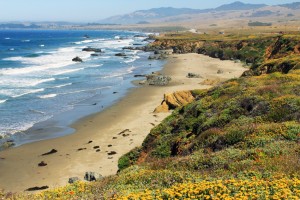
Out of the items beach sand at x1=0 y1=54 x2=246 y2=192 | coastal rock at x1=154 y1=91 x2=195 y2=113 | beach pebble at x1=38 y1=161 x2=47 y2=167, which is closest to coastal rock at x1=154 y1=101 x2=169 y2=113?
coastal rock at x1=154 y1=91 x2=195 y2=113

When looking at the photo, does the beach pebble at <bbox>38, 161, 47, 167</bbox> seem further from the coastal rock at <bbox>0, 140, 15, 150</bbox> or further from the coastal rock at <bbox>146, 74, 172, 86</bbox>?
the coastal rock at <bbox>146, 74, 172, 86</bbox>

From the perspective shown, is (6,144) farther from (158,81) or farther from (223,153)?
(158,81)

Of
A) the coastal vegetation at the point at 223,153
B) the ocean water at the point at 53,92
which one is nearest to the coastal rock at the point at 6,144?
the ocean water at the point at 53,92

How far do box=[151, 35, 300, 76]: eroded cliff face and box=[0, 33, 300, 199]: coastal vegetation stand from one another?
3.05 m

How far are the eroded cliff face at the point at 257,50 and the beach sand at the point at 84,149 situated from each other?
11203 mm

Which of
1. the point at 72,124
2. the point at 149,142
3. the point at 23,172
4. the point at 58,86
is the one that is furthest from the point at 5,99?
the point at 149,142

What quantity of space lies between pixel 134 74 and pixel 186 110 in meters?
43.4

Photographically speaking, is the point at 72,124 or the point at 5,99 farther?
the point at 5,99

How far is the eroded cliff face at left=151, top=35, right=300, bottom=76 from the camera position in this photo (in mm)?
28156

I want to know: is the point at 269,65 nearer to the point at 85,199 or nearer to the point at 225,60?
the point at 85,199

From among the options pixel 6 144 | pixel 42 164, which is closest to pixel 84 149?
pixel 42 164

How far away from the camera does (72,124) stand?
32625 mm

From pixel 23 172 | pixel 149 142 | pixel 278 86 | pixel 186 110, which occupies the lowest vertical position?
pixel 23 172

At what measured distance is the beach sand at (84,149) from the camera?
21.3 metres
